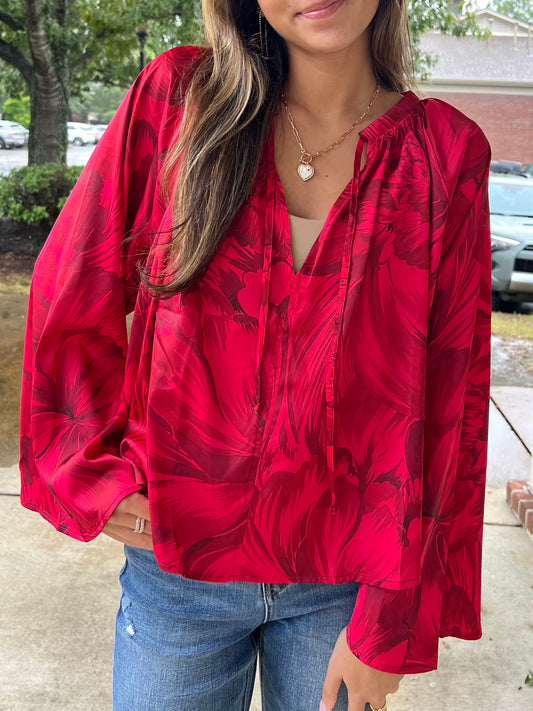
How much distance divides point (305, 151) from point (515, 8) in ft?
65.9

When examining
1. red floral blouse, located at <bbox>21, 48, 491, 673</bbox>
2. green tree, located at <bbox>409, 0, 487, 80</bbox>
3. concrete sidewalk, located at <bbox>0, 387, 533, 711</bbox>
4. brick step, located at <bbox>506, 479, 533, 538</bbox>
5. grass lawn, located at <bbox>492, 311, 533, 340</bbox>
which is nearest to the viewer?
red floral blouse, located at <bbox>21, 48, 491, 673</bbox>

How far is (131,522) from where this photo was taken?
4.19 feet

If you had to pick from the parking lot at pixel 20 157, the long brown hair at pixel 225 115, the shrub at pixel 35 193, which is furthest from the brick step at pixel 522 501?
the parking lot at pixel 20 157

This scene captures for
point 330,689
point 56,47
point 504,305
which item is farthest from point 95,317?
point 56,47

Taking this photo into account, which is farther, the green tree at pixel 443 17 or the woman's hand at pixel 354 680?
the green tree at pixel 443 17

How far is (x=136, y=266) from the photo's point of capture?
130cm

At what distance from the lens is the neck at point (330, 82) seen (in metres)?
1.34

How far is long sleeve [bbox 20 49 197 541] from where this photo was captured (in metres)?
1.28

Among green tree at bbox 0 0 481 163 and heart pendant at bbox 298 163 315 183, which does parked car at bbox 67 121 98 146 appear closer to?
green tree at bbox 0 0 481 163

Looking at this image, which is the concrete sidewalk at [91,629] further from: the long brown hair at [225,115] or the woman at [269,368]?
the long brown hair at [225,115]

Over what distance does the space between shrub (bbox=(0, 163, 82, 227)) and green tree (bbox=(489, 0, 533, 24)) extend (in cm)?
1271

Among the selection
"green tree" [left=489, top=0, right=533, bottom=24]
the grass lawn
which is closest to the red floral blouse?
the grass lawn

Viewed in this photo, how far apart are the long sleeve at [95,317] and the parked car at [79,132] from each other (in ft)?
35.2

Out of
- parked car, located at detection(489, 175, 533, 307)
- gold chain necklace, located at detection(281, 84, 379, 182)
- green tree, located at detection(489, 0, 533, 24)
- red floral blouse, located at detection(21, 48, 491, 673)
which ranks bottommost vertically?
parked car, located at detection(489, 175, 533, 307)
